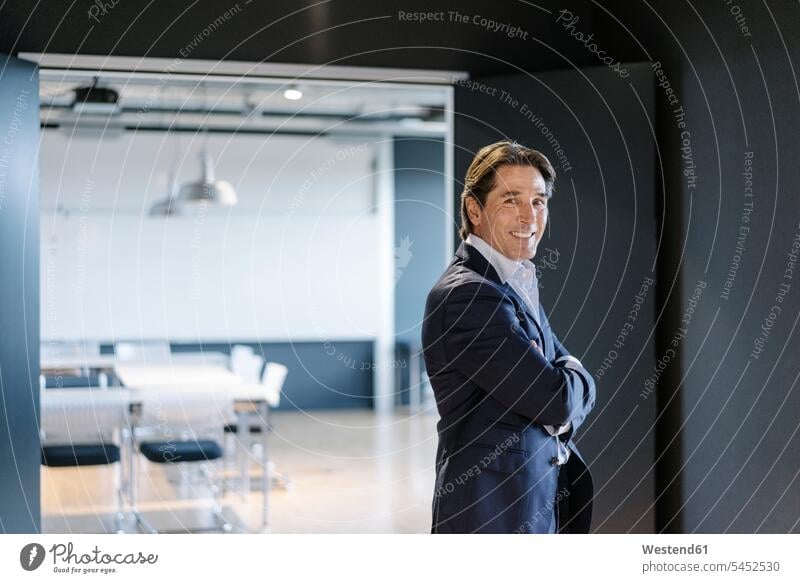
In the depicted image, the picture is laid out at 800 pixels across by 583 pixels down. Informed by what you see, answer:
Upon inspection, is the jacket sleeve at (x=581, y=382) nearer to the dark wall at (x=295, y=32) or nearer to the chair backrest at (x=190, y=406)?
the dark wall at (x=295, y=32)

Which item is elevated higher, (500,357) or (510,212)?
(510,212)

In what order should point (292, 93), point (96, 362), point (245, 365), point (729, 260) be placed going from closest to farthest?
point (729, 260) < point (292, 93) < point (245, 365) < point (96, 362)

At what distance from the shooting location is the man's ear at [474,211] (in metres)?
1.97

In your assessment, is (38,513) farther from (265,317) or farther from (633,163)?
(265,317)

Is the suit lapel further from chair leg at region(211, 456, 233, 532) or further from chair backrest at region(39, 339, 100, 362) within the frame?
chair backrest at region(39, 339, 100, 362)

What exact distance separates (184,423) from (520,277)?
126 inches

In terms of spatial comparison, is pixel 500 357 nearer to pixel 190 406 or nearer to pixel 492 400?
pixel 492 400

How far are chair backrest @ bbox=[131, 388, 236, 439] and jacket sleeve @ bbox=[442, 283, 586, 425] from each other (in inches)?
105

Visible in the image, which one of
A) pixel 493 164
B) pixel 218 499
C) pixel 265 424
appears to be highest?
pixel 493 164

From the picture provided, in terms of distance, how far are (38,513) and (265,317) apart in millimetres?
5389

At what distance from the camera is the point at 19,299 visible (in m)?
2.85

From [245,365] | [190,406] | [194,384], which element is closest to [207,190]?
[194,384]
